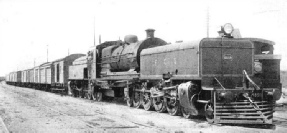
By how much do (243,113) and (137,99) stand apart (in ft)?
19.6

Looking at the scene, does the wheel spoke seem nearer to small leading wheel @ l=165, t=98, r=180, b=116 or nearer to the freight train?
the freight train

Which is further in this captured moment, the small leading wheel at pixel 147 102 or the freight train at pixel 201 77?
the small leading wheel at pixel 147 102

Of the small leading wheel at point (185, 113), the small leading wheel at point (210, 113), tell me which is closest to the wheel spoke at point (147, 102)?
the small leading wheel at point (185, 113)

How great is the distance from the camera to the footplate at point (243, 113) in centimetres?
806

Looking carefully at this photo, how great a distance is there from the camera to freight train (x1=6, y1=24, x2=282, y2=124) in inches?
335

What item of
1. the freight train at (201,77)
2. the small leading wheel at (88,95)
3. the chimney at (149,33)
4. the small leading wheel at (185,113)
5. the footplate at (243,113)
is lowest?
the small leading wheel at (88,95)

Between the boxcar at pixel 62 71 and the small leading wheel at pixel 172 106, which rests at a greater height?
the boxcar at pixel 62 71

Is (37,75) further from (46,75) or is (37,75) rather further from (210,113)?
(210,113)

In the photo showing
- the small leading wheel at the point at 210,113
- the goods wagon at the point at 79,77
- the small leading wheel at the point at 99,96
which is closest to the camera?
the small leading wheel at the point at 210,113

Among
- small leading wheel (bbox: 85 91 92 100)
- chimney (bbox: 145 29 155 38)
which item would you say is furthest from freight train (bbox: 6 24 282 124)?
small leading wheel (bbox: 85 91 92 100)

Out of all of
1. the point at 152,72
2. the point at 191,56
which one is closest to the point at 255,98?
the point at 191,56

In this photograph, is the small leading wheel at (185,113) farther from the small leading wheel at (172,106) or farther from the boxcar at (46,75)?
the boxcar at (46,75)

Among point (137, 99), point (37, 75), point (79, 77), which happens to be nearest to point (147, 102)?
point (137, 99)

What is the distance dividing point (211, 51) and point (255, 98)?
1.94m
